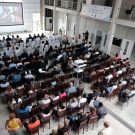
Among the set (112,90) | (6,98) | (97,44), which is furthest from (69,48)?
(6,98)

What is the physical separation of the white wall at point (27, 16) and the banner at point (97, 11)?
26.4 feet

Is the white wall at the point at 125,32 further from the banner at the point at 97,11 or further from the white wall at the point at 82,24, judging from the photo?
the banner at the point at 97,11

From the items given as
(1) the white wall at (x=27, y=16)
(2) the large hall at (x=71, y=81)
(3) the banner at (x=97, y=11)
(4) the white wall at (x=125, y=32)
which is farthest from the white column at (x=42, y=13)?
(4) the white wall at (x=125, y=32)

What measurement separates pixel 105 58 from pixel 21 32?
13.3 metres

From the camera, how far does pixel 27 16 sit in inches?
850

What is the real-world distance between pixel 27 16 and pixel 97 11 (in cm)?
1038

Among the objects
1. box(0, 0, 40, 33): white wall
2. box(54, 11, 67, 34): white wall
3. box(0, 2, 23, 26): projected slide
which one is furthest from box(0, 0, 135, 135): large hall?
box(54, 11, 67, 34): white wall

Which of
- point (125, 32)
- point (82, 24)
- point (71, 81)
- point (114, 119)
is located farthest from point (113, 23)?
point (114, 119)

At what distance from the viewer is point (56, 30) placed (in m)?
22.5

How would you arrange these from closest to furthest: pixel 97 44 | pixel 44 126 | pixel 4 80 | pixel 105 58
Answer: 1. pixel 44 126
2. pixel 4 80
3. pixel 105 58
4. pixel 97 44

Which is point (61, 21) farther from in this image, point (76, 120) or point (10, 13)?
point (76, 120)

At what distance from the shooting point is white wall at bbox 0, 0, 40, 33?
20703mm

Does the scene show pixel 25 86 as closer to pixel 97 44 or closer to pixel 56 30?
pixel 97 44

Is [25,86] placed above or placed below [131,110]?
above
